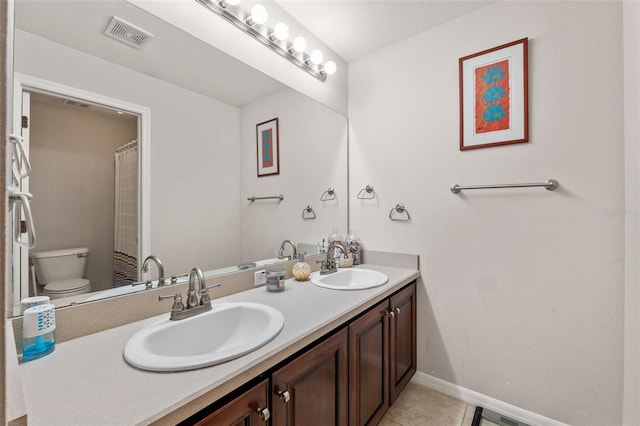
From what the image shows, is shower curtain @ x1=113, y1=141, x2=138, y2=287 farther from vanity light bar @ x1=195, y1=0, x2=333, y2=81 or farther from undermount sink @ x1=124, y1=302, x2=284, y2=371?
vanity light bar @ x1=195, y1=0, x2=333, y2=81

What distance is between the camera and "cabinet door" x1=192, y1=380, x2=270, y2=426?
2.39ft

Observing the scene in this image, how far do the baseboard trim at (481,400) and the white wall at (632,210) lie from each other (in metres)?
0.36

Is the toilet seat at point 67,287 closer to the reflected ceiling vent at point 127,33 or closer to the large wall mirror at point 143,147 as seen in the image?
the large wall mirror at point 143,147

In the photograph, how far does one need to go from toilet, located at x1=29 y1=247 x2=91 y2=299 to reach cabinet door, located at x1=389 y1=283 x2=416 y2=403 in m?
1.40

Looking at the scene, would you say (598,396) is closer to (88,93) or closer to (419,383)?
(419,383)

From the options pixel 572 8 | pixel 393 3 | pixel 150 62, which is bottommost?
pixel 150 62

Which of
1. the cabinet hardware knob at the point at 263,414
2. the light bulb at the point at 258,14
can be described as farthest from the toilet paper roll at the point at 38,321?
the light bulb at the point at 258,14

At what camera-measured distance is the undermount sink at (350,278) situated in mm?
1674

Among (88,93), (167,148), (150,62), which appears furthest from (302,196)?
(88,93)

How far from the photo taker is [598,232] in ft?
4.50

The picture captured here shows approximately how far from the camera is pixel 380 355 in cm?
148

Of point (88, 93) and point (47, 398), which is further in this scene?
point (88, 93)

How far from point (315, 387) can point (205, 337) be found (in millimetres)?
454

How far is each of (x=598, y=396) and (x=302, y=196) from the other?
6.12ft
